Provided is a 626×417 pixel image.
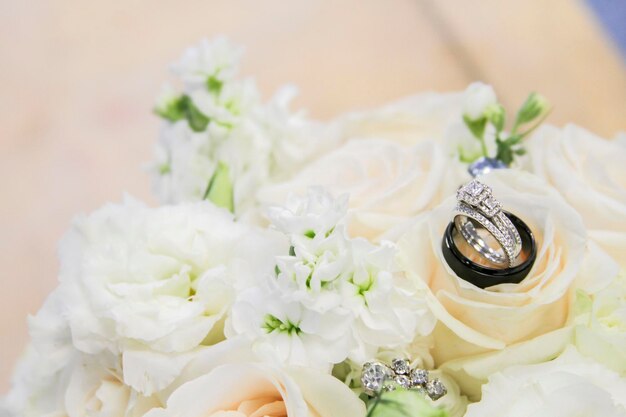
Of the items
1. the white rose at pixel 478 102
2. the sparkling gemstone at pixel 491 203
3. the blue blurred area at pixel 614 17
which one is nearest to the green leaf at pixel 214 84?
the white rose at pixel 478 102

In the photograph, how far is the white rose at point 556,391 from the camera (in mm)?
404

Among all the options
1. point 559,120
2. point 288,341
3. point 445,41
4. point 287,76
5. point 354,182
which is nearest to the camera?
point 288,341

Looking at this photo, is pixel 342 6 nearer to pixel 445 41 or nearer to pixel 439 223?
pixel 445 41

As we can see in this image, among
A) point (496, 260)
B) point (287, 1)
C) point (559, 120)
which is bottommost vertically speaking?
point (559, 120)

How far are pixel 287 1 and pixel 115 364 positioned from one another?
832 mm

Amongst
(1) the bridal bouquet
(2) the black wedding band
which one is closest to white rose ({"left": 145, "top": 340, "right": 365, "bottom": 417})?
(1) the bridal bouquet

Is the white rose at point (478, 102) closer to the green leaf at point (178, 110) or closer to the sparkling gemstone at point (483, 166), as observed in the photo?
the sparkling gemstone at point (483, 166)

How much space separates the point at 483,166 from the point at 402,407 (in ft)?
0.91

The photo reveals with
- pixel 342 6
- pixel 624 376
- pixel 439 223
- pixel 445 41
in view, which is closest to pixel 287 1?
pixel 342 6

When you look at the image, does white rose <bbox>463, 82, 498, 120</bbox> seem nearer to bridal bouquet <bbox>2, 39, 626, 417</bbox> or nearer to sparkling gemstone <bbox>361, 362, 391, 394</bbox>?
bridal bouquet <bbox>2, 39, 626, 417</bbox>

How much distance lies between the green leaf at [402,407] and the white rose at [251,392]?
0.15 feet

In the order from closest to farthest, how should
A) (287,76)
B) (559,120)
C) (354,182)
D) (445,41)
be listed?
(354,182) → (559,120) → (445,41) → (287,76)

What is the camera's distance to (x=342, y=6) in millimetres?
1147

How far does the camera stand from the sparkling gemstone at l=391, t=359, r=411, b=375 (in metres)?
0.46
